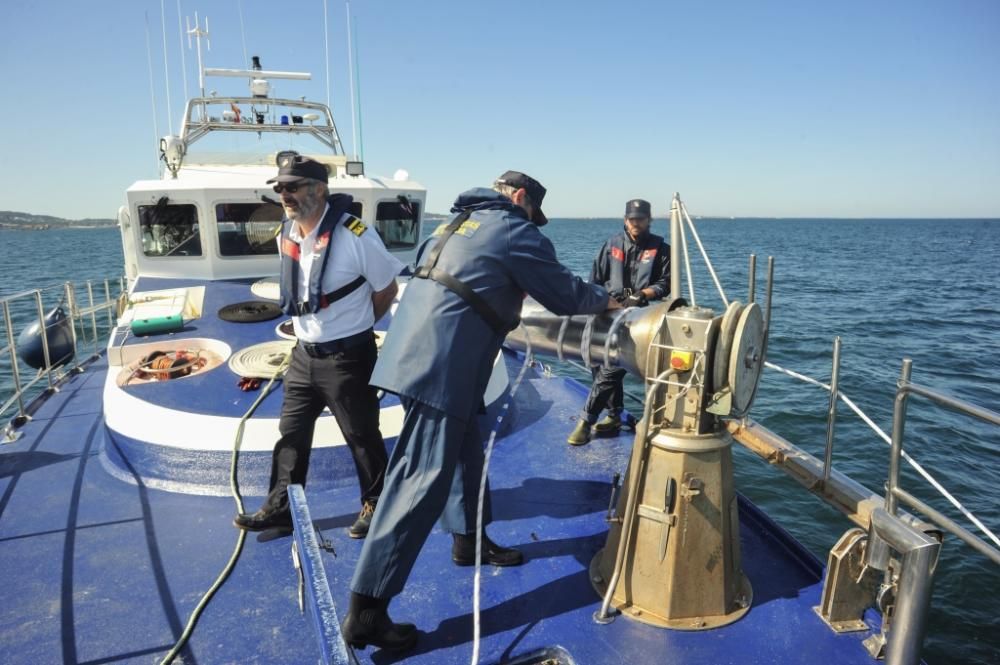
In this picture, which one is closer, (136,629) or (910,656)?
(910,656)

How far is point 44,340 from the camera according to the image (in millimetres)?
5184

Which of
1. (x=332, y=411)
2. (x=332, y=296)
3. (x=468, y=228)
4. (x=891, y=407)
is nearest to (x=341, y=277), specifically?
(x=332, y=296)

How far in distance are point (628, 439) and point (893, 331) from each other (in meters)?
13.2

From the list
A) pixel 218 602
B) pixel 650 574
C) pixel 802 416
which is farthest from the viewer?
pixel 802 416

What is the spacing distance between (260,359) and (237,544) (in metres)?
1.56

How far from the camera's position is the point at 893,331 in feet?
47.6

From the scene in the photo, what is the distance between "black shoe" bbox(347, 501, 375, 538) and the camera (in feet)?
9.75

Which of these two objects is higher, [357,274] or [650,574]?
[357,274]

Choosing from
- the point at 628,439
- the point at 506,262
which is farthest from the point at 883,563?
the point at 628,439

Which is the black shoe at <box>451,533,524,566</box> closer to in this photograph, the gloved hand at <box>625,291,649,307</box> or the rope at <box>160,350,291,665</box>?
the rope at <box>160,350,291,665</box>

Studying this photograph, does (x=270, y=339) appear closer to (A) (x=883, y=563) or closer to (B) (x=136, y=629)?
(B) (x=136, y=629)

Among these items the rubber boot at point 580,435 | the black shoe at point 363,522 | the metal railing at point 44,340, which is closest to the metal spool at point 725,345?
the black shoe at point 363,522

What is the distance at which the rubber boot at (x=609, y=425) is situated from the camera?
14.1 feet

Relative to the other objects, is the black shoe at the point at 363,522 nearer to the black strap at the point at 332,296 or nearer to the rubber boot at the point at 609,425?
the black strap at the point at 332,296
